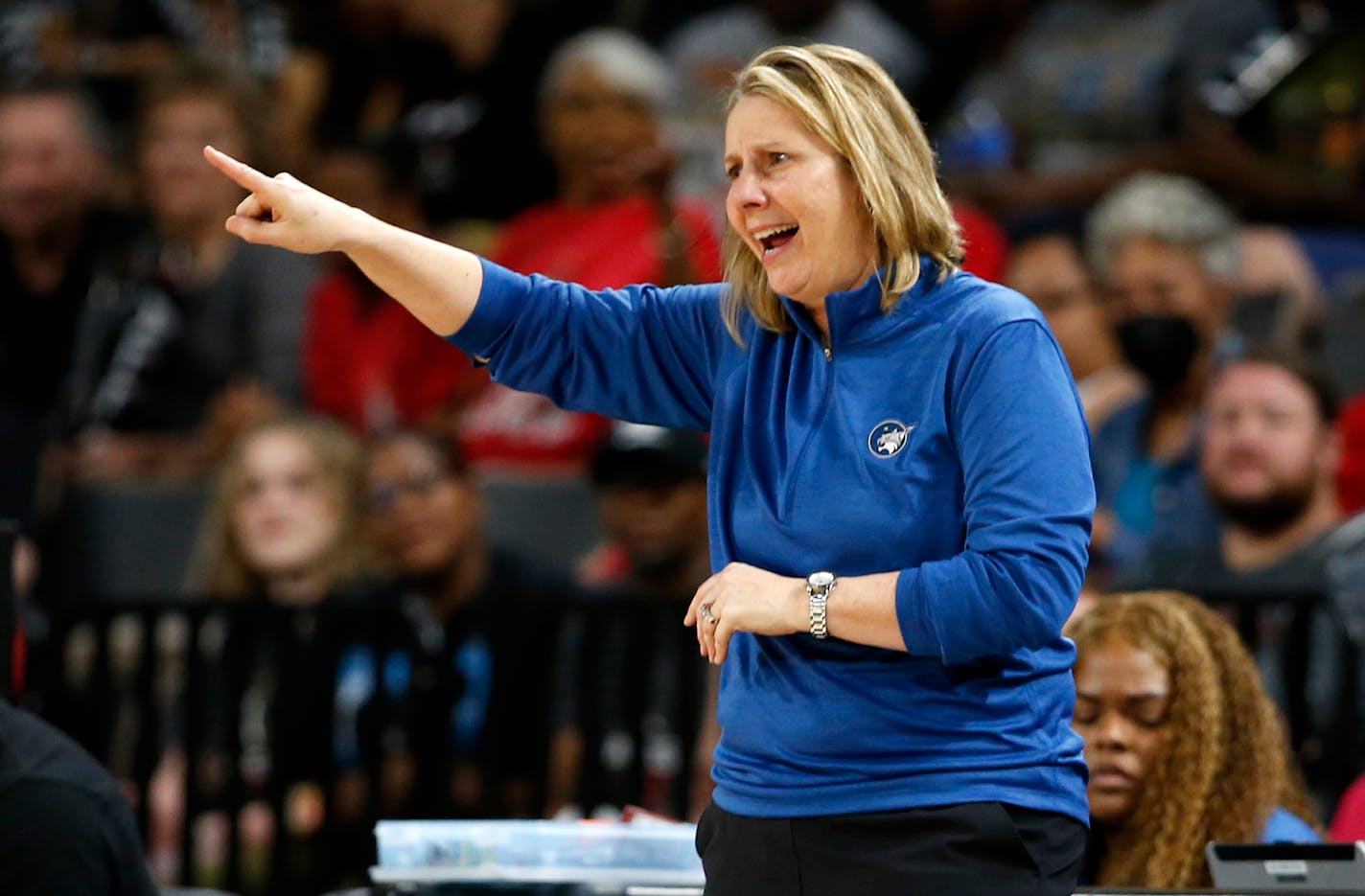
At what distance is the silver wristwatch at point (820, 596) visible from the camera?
194cm

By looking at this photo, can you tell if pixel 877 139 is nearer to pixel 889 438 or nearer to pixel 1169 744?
pixel 889 438

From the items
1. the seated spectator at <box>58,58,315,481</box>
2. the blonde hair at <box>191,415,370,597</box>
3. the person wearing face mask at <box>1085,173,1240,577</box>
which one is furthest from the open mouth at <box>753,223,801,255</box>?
the seated spectator at <box>58,58,315,481</box>

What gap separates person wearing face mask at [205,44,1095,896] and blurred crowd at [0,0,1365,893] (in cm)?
120

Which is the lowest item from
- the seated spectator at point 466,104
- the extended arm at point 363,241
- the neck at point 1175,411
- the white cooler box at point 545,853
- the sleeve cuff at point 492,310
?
the white cooler box at point 545,853

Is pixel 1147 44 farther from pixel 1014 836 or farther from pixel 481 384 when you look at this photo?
pixel 1014 836

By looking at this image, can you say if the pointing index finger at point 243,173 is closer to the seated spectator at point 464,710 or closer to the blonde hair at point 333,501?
the seated spectator at point 464,710

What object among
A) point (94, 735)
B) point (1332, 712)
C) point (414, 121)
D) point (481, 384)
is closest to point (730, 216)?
point (1332, 712)

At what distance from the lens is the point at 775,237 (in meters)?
2.12

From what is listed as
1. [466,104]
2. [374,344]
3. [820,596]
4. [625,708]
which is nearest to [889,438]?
[820,596]

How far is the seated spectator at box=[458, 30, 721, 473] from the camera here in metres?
5.81

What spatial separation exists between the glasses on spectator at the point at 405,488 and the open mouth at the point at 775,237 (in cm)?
326

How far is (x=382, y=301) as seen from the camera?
248 inches

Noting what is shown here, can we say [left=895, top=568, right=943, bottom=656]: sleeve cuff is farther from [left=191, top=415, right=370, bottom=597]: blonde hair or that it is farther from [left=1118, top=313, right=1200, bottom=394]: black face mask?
[left=191, top=415, right=370, bottom=597]: blonde hair

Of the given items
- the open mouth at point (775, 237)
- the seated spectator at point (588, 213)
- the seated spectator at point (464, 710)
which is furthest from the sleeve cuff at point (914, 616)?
the seated spectator at point (588, 213)
